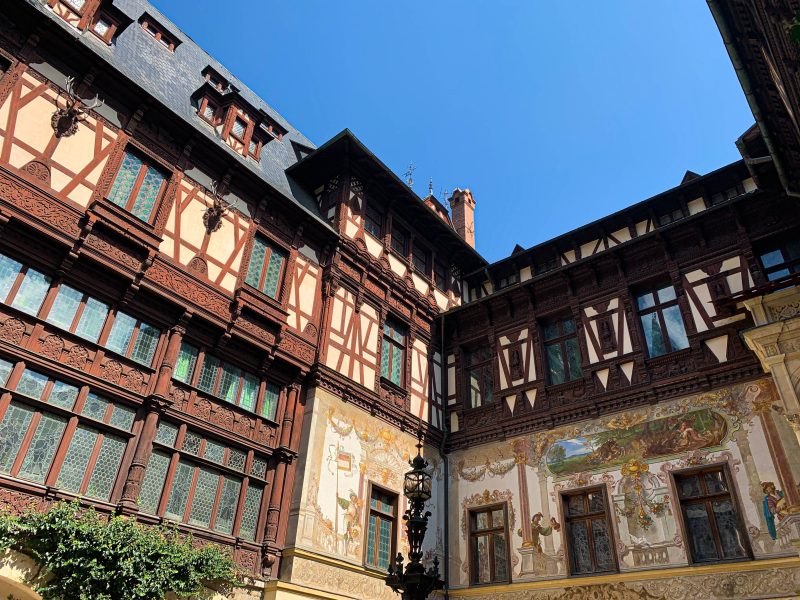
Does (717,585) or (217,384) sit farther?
(217,384)

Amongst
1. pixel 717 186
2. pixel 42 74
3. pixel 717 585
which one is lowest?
pixel 717 585

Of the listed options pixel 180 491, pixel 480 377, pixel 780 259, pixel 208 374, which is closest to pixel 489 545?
pixel 480 377

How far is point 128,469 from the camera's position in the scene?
373 inches

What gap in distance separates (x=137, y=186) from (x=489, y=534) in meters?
10.4

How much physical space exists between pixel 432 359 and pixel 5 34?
1166 cm

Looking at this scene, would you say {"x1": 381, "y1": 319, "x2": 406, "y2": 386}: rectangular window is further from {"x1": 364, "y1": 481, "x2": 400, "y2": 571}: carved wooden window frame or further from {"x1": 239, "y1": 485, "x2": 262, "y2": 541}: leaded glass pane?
{"x1": 239, "y1": 485, "x2": 262, "y2": 541}: leaded glass pane

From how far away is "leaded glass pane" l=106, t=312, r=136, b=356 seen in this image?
10078mm

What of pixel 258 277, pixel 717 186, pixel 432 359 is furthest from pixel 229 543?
pixel 717 186

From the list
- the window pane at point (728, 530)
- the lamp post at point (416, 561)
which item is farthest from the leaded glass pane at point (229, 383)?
the window pane at point (728, 530)

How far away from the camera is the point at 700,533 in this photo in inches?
447

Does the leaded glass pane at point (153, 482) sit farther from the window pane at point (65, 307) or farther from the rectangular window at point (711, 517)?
the rectangular window at point (711, 517)

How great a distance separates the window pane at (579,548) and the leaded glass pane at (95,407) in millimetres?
9298

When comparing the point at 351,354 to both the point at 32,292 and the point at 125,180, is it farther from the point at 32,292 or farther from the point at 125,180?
the point at 32,292

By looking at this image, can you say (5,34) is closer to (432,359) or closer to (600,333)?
(432,359)
